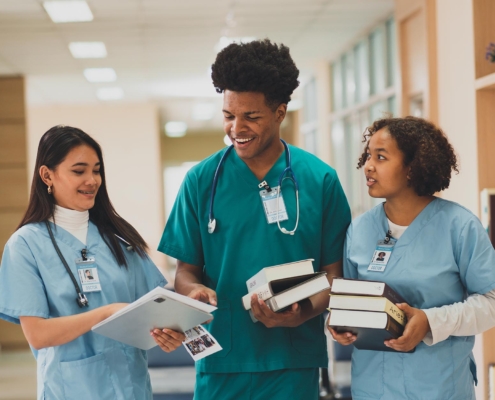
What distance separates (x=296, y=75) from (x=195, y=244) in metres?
0.58

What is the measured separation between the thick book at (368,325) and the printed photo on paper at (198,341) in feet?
1.13

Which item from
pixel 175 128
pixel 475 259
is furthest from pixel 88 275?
pixel 175 128

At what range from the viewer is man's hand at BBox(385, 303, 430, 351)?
1770mm

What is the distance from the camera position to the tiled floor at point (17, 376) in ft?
19.1

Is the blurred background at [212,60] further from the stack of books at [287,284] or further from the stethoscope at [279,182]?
the stack of books at [287,284]

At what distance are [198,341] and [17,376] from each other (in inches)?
213

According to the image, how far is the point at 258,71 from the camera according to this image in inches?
76.9

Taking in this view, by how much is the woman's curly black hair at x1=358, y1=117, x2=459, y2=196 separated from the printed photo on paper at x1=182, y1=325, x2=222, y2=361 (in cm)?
70

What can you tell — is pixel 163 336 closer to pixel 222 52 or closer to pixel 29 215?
pixel 29 215

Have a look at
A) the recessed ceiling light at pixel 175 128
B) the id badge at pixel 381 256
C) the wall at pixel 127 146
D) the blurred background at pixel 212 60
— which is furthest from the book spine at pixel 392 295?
the recessed ceiling light at pixel 175 128

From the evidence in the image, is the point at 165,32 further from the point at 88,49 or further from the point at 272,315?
the point at 272,315

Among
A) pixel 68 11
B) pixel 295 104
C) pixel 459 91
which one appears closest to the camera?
pixel 459 91

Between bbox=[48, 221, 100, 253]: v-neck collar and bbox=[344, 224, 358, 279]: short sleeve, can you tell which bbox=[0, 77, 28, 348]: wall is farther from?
bbox=[344, 224, 358, 279]: short sleeve

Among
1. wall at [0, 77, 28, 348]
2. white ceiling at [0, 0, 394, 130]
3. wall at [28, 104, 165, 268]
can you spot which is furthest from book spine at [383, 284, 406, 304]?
wall at [28, 104, 165, 268]
